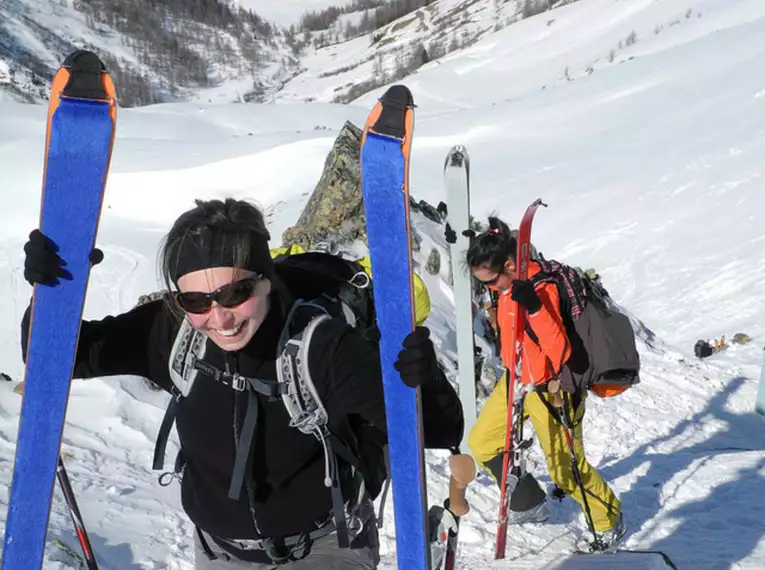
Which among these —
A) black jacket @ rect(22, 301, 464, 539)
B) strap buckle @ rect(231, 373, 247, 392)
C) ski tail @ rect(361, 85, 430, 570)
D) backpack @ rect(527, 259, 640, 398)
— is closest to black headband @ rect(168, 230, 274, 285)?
black jacket @ rect(22, 301, 464, 539)

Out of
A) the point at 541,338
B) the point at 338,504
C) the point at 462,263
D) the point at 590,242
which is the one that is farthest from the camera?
the point at 590,242

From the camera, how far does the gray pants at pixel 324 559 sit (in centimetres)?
201

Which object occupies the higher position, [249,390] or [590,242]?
[590,242]

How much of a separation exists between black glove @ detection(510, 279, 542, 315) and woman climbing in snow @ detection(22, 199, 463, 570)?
1377 millimetres

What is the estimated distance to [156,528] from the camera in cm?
373

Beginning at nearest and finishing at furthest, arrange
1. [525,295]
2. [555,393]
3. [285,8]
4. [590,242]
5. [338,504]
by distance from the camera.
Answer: [338,504], [525,295], [555,393], [590,242], [285,8]

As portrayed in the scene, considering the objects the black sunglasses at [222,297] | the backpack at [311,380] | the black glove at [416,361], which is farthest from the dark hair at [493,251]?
the black sunglasses at [222,297]

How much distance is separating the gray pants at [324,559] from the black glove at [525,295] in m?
1.53

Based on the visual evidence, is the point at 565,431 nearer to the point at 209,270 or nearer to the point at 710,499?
the point at 710,499

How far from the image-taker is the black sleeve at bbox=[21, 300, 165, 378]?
2094mm

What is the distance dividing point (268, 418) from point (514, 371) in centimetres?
220

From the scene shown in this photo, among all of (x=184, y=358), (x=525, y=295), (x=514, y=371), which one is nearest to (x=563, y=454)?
(x=514, y=371)

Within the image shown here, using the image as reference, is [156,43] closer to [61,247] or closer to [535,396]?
[535,396]

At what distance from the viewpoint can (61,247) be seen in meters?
2.04
